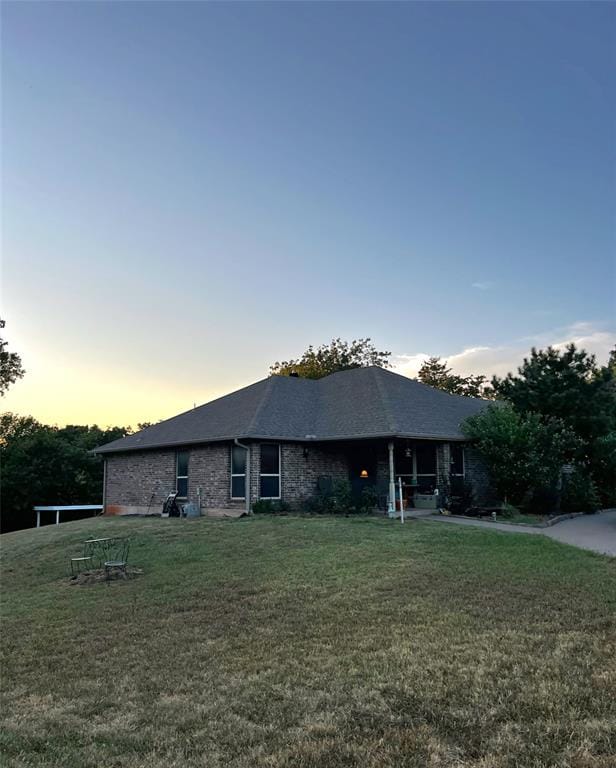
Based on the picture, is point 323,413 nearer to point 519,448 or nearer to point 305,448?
point 305,448

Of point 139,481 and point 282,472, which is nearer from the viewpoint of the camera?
point 282,472

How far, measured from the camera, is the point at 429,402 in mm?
21094

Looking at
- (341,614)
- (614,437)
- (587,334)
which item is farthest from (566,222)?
(341,614)

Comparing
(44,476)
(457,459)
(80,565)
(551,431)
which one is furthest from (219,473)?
(44,476)

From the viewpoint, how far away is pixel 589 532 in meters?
13.7

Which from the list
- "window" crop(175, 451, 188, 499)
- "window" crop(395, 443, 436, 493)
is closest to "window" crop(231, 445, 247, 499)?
"window" crop(175, 451, 188, 499)

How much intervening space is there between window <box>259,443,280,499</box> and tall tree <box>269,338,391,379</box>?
78.1 ft

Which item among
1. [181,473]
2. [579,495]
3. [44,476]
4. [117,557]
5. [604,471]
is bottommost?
[117,557]

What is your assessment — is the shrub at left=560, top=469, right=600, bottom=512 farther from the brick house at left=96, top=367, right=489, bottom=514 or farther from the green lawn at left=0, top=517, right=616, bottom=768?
the green lawn at left=0, top=517, right=616, bottom=768

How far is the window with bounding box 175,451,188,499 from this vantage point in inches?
794

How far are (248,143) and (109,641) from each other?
1185cm

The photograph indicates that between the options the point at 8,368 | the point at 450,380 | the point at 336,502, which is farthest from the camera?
the point at 450,380

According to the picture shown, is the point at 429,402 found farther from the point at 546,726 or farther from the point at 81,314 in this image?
the point at 546,726

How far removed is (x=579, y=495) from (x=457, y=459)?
3973 mm
